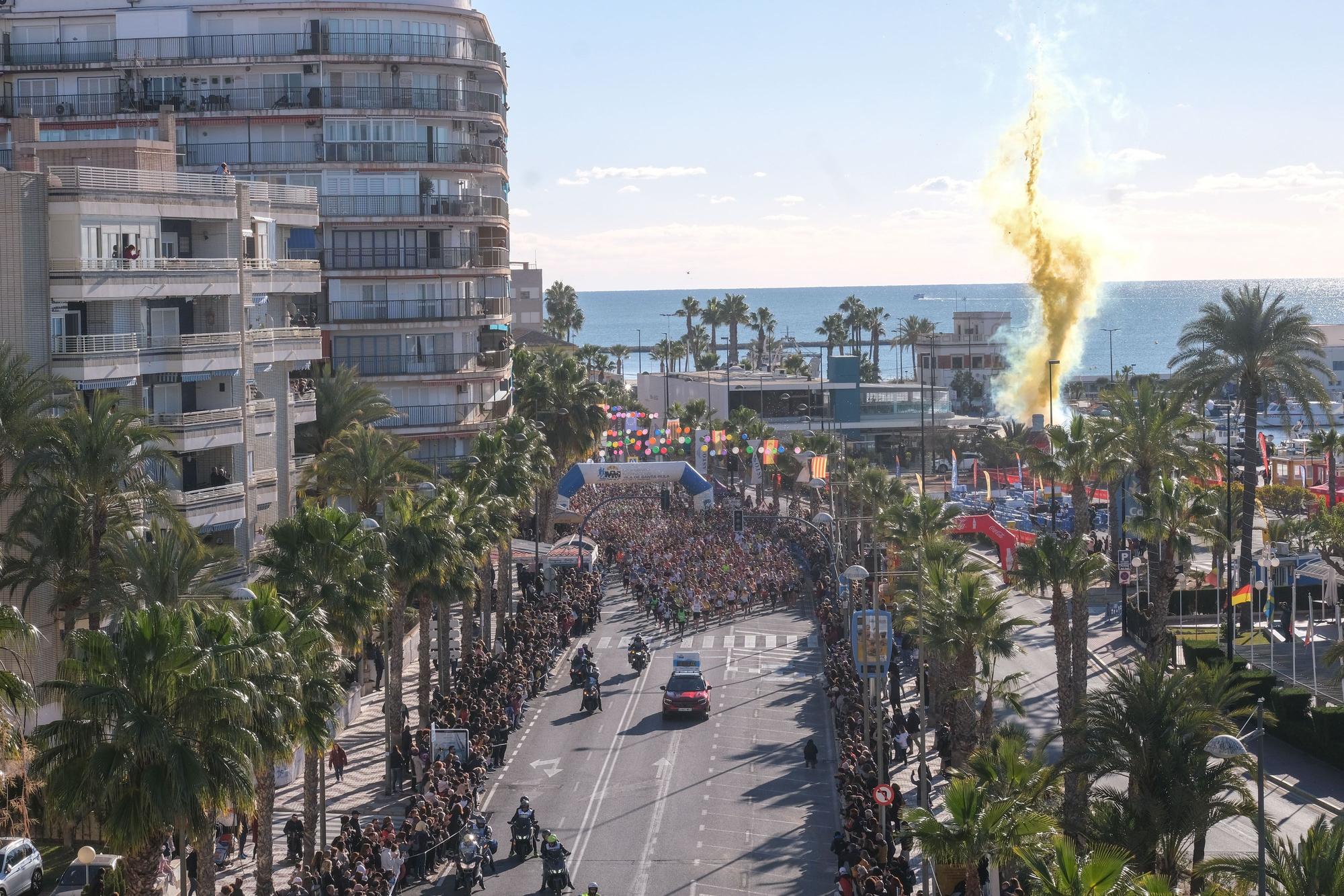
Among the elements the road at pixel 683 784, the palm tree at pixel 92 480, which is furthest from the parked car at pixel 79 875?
the road at pixel 683 784

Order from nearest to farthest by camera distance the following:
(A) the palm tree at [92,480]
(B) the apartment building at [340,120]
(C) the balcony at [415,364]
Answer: (A) the palm tree at [92,480]
(B) the apartment building at [340,120]
(C) the balcony at [415,364]

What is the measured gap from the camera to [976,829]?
82.9 ft

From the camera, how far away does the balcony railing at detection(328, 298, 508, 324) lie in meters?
63.6

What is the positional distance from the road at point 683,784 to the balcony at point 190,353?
42.7 feet

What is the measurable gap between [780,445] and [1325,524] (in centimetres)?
4594

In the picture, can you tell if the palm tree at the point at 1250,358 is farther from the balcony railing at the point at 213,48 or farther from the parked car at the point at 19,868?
the parked car at the point at 19,868

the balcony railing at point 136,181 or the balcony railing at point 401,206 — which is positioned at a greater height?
the balcony railing at point 401,206

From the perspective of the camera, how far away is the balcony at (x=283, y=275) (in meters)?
47.8

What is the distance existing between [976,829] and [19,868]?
54.3 ft

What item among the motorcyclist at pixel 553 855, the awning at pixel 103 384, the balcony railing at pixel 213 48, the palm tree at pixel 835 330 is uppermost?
the balcony railing at pixel 213 48

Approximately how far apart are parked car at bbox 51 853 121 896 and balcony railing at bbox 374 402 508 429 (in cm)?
3395

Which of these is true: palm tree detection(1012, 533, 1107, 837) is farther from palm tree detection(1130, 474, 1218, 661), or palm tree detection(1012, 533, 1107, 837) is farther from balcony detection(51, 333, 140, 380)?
balcony detection(51, 333, 140, 380)

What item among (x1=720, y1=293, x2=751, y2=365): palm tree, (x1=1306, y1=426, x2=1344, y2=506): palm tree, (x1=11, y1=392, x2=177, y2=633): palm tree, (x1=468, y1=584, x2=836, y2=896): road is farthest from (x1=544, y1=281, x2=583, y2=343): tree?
(x1=11, y1=392, x2=177, y2=633): palm tree

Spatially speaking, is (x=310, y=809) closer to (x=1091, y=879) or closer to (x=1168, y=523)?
(x=1091, y=879)
